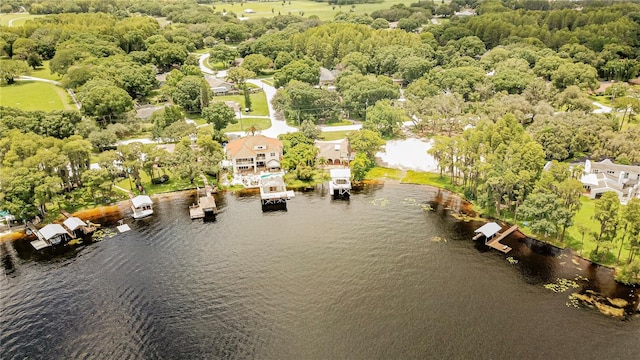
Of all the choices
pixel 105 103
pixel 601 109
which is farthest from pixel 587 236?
pixel 105 103

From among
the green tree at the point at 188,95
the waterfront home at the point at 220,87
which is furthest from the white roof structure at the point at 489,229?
the waterfront home at the point at 220,87

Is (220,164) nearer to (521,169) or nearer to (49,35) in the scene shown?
(521,169)

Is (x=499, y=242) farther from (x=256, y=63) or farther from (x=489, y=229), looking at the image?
(x=256, y=63)

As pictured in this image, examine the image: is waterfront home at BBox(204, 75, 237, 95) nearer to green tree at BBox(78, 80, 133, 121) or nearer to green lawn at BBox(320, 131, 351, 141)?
green tree at BBox(78, 80, 133, 121)

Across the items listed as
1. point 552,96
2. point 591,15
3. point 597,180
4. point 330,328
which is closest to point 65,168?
point 330,328

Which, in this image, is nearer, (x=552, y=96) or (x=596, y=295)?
(x=596, y=295)

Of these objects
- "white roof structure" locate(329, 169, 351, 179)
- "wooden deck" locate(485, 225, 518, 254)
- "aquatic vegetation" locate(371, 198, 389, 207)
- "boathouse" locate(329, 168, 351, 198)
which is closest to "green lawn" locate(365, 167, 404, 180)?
"white roof structure" locate(329, 169, 351, 179)

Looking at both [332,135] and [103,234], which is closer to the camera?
[103,234]
